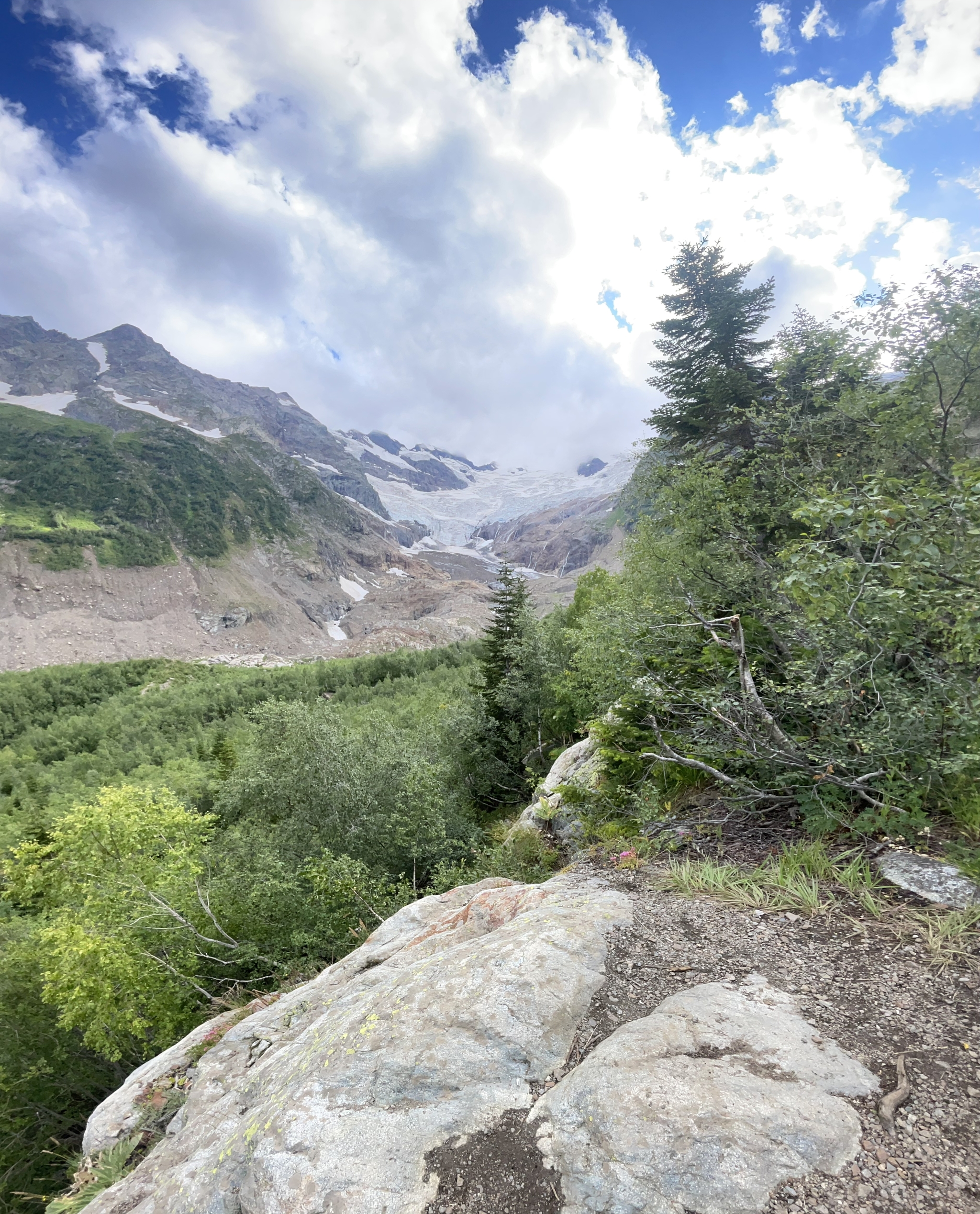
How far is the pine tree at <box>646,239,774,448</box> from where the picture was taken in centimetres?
1880

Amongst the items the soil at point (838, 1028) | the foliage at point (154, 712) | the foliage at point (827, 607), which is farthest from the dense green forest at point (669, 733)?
the foliage at point (154, 712)

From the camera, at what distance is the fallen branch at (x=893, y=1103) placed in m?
2.48

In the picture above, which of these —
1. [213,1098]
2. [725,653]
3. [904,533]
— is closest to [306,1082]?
[213,1098]

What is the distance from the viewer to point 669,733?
23.2 feet

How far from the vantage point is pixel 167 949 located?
986 cm

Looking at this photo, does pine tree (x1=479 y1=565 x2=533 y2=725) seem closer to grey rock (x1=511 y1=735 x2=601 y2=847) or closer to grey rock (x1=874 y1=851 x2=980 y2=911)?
grey rock (x1=511 y1=735 x2=601 y2=847)

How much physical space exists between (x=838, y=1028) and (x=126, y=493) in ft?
473

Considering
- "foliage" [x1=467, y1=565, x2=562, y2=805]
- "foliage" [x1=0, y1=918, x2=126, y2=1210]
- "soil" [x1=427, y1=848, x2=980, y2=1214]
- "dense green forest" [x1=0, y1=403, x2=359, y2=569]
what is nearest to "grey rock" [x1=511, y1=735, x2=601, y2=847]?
"soil" [x1=427, y1=848, x2=980, y2=1214]

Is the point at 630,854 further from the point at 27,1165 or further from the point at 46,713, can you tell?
the point at 46,713

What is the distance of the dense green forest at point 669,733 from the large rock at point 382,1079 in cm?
262

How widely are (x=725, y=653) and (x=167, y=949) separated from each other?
1226 centimetres

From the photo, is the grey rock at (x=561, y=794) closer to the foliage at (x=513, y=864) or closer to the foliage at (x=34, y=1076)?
the foliage at (x=513, y=864)

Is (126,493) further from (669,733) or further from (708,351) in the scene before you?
(669,733)

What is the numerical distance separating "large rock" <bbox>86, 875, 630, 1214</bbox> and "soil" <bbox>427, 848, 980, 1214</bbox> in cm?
19
